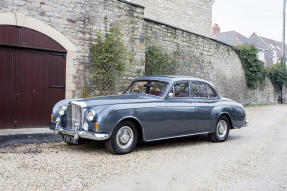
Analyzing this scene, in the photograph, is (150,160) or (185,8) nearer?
(150,160)

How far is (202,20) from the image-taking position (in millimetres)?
21688

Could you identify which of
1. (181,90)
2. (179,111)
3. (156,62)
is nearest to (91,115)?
(179,111)

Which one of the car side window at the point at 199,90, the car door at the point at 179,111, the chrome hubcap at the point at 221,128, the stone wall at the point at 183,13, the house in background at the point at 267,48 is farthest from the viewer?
the house in background at the point at 267,48

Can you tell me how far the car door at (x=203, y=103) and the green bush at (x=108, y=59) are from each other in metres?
3.63

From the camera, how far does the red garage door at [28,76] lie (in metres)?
8.18

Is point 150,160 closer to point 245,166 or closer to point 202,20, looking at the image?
point 245,166

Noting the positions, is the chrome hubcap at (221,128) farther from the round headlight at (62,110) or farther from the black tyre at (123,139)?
the round headlight at (62,110)

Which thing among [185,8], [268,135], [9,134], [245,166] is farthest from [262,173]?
[185,8]

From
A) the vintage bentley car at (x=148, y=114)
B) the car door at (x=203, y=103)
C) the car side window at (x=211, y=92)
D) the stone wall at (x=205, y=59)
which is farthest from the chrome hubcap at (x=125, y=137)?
the stone wall at (x=205, y=59)

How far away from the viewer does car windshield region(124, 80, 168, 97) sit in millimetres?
6418

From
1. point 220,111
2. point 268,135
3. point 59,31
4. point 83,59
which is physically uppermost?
point 59,31

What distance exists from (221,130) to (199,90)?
1146mm

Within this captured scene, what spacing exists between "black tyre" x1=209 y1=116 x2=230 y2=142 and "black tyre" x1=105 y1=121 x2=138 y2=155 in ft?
7.73

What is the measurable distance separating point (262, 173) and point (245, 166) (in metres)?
0.42
